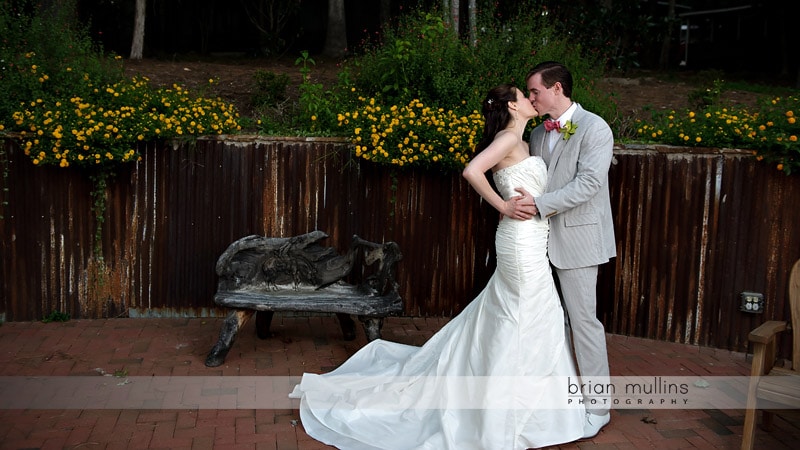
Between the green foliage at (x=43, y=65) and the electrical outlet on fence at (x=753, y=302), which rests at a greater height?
the green foliage at (x=43, y=65)

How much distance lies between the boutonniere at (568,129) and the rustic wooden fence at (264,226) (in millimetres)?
Result: 1671

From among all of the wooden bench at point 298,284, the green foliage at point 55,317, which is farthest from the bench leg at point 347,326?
the green foliage at point 55,317

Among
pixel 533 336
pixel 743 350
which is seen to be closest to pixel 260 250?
pixel 533 336

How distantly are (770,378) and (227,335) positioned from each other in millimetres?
3607

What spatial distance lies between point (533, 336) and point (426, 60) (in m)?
3.53

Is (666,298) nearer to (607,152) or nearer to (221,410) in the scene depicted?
(607,152)

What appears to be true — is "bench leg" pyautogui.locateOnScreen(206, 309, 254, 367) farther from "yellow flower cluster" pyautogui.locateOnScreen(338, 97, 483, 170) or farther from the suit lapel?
the suit lapel

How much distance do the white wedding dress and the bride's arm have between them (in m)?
0.12

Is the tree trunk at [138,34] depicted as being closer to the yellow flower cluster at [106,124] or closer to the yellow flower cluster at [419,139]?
the yellow flower cluster at [106,124]

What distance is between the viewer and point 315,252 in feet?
20.6

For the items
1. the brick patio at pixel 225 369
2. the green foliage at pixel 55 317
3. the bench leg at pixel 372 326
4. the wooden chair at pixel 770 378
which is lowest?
the brick patio at pixel 225 369

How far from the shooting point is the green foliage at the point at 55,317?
6.79 m

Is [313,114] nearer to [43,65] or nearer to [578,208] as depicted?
[43,65]

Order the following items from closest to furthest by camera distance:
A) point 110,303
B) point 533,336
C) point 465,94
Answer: point 533,336, point 110,303, point 465,94
